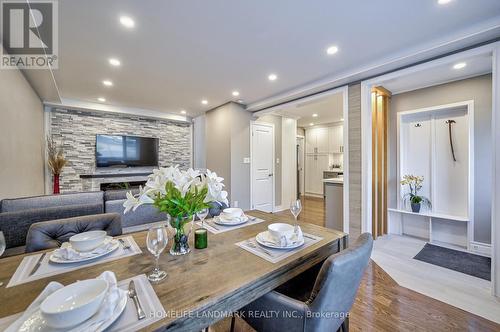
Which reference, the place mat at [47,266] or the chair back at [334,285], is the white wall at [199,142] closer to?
the place mat at [47,266]

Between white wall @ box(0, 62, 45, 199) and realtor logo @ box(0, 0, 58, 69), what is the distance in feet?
0.69

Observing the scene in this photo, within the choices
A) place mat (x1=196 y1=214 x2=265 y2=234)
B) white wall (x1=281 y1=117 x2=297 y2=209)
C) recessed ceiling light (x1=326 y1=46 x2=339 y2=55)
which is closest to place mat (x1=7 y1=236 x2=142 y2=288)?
place mat (x1=196 y1=214 x2=265 y2=234)

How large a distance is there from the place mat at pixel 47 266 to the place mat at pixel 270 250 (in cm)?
59

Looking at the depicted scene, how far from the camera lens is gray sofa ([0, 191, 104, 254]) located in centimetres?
177

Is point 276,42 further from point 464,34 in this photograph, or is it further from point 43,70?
point 43,70

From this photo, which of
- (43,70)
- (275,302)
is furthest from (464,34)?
(43,70)

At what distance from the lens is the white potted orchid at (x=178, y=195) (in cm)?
101

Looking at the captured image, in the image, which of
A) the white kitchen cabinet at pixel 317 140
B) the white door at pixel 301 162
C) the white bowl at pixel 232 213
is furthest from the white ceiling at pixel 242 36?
the white door at pixel 301 162

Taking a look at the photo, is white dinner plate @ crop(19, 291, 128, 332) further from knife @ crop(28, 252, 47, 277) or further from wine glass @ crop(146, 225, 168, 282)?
knife @ crop(28, 252, 47, 277)

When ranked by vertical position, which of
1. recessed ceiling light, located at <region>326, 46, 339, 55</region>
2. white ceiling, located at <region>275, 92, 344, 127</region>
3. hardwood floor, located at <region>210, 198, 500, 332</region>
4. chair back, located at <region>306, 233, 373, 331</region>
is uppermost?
white ceiling, located at <region>275, 92, 344, 127</region>

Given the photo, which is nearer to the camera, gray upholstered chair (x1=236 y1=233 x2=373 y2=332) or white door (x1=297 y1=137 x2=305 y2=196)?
gray upholstered chair (x1=236 y1=233 x2=373 y2=332)

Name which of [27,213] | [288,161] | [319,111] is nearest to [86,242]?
[27,213]

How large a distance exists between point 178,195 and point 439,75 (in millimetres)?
3680

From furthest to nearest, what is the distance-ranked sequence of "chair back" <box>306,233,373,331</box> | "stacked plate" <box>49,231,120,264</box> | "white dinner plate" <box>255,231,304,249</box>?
"white dinner plate" <box>255,231,304,249</box> → "stacked plate" <box>49,231,120,264</box> → "chair back" <box>306,233,373,331</box>
